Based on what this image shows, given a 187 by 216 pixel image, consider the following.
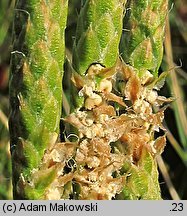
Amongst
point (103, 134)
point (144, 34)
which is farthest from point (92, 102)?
point (144, 34)

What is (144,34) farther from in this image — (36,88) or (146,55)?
(36,88)

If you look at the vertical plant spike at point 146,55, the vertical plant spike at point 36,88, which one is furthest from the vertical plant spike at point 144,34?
the vertical plant spike at point 36,88

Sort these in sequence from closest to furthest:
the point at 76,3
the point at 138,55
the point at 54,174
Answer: the point at 54,174
the point at 138,55
the point at 76,3

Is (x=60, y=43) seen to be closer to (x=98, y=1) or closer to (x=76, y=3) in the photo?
(x=98, y=1)

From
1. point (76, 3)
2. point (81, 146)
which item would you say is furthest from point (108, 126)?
point (76, 3)

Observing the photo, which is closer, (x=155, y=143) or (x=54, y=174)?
(x=54, y=174)

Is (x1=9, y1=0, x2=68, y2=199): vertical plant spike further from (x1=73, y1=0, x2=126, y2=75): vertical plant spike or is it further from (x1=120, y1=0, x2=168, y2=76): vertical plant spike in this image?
(x1=120, y1=0, x2=168, y2=76): vertical plant spike
